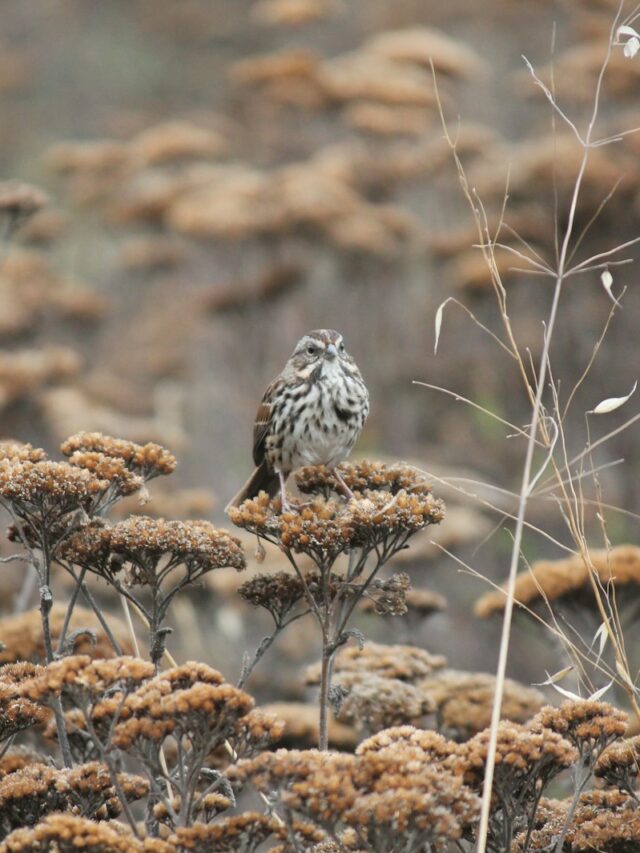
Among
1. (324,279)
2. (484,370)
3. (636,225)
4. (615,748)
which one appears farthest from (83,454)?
(324,279)

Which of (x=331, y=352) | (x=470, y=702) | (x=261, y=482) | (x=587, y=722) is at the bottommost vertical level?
(x=587, y=722)

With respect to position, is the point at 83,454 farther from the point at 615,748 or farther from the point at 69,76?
the point at 69,76

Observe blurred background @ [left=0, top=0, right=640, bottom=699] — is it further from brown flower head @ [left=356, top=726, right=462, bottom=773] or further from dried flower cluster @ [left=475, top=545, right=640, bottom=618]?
brown flower head @ [left=356, top=726, right=462, bottom=773]

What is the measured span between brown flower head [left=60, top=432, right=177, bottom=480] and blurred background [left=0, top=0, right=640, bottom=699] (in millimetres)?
3690

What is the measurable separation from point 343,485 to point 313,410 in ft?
2.39

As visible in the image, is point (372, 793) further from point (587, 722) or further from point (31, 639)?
point (31, 639)

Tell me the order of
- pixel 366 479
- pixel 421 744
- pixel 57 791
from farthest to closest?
pixel 366 479 → pixel 57 791 → pixel 421 744

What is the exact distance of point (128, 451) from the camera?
15.3ft

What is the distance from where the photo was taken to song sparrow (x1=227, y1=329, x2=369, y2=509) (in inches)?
221

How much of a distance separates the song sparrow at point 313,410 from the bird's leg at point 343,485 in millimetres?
357

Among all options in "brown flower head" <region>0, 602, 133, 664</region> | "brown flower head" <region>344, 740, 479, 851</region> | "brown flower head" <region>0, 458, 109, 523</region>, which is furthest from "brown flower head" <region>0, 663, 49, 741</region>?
"brown flower head" <region>344, 740, 479, 851</region>

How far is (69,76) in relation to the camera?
21.6 m

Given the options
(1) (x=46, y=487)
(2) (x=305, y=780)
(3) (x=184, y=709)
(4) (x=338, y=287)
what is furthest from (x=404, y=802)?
(4) (x=338, y=287)

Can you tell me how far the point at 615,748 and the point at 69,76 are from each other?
769 inches
